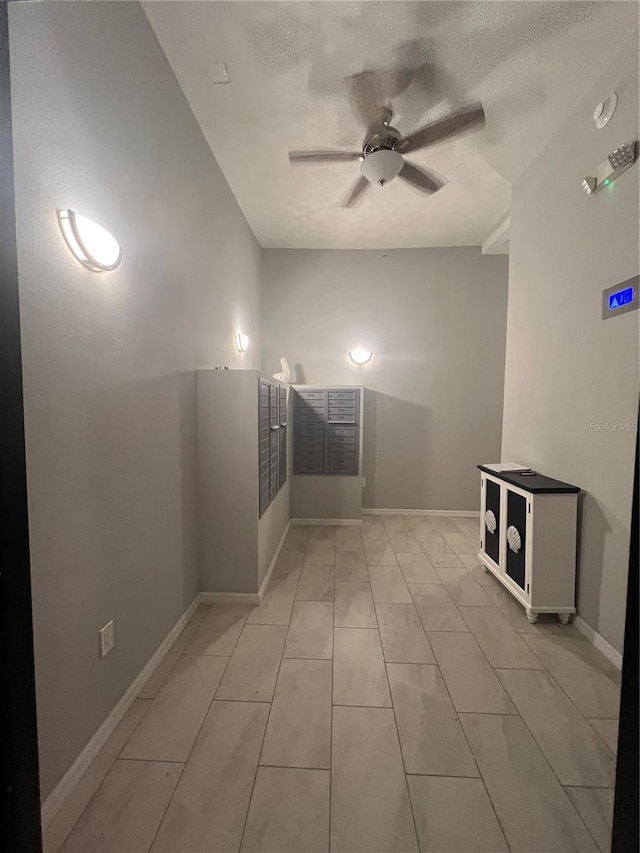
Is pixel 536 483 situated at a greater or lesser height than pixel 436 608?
greater

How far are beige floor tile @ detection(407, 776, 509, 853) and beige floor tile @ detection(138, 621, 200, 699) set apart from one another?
1090 mm

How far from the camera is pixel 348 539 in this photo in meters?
3.26

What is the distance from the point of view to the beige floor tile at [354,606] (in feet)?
6.38

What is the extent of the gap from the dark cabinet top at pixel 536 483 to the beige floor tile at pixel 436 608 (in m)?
0.87

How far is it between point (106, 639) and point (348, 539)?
7.56 ft

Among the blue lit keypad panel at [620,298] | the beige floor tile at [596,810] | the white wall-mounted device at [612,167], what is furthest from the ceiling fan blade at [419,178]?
the beige floor tile at [596,810]

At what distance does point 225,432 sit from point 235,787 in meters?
1.55

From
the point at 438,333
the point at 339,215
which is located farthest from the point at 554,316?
the point at 339,215

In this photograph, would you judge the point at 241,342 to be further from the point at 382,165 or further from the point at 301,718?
the point at 301,718

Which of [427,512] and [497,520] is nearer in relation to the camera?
[497,520]

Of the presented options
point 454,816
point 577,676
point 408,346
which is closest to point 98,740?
point 454,816

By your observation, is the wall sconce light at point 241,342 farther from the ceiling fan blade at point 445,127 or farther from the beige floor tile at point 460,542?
the beige floor tile at point 460,542

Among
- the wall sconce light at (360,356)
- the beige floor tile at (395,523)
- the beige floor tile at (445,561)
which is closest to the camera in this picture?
the beige floor tile at (445,561)

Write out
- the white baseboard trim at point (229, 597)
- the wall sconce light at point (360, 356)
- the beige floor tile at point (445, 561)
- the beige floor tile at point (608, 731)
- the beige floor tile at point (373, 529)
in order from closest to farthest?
the beige floor tile at point (608, 731), the white baseboard trim at point (229, 597), the beige floor tile at point (445, 561), the beige floor tile at point (373, 529), the wall sconce light at point (360, 356)
